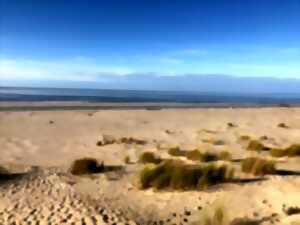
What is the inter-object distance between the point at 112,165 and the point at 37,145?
5661 millimetres

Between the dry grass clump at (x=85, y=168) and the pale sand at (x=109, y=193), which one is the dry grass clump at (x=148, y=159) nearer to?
the pale sand at (x=109, y=193)

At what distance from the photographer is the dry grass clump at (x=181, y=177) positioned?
10.5 meters

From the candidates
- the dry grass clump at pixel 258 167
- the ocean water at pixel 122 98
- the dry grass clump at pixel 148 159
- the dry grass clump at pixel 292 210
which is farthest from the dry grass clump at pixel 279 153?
the ocean water at pixel 122 98

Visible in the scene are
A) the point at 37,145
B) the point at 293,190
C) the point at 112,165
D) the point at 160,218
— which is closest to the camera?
the point at 160,218

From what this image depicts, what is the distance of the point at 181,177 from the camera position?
10.6 meters

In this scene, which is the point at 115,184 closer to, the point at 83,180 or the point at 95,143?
the point at 83,180

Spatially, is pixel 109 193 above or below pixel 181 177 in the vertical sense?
below

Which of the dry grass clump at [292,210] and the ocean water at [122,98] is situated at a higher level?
the dry grass clump at [292,210]

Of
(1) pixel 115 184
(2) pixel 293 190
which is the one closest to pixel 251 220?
(2) pixel 293 190

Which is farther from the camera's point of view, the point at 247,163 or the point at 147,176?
the point at 247,163

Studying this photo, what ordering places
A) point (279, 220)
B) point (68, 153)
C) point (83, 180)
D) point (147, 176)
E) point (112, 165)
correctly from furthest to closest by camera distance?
point (68, 153) → point (112, 165) → point (83, 180) → point (147, 176) → point (279, 220)

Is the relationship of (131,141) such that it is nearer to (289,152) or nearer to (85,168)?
(85,168)

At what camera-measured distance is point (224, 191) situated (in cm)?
1012

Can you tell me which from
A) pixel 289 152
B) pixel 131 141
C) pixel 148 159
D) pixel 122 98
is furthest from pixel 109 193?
pixel 122 98
